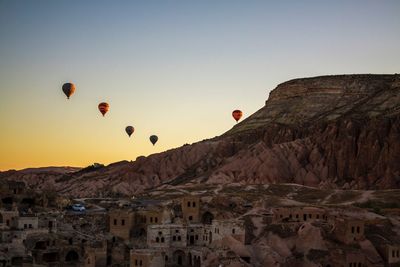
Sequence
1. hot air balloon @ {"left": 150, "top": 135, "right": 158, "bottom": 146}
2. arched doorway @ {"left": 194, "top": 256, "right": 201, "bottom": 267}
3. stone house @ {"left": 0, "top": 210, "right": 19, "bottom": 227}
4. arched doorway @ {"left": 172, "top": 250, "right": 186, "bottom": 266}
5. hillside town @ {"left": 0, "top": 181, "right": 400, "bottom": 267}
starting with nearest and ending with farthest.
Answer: hillside town @ {"left": 0, "top": 181, "right": 400, "bottom": 267}
arched doorway @ {"left": 194, "top": 256, "right": 201, "bottom": 267}
arched doorway @ {"left": 172, "top": 250, "right": 186, "bottom": 266}
stone house @ {"left": 0, "top": 210, "right": 19, "bottom": 227}
hot air balloon @ {"left": 150, "top": 135, "right": 158, "bottom": 146}

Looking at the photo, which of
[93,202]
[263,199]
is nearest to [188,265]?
[263,199]

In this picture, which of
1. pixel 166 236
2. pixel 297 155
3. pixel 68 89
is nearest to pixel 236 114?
pixel 297 155

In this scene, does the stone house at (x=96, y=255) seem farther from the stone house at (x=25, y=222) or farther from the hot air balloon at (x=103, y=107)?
the hot air balloon at (x=103, y=107)

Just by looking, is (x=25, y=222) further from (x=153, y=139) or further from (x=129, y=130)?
(x=153, y=139)

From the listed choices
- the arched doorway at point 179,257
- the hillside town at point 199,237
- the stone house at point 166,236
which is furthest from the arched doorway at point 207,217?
the arched doorway at point 179,257

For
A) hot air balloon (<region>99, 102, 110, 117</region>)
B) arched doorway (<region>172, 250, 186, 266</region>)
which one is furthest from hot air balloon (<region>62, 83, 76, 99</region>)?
arched doorway (<region>172, 250, 186, 266</region>)

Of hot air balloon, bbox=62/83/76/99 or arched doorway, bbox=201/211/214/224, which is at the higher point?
hot air balloon, bbox=62/83/76/99

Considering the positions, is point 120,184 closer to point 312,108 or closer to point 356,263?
point 312,108

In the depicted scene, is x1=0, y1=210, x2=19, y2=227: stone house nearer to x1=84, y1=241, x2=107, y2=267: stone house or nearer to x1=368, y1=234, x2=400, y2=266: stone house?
x1=84, y1=241, x2=107, y2=267: stone house
